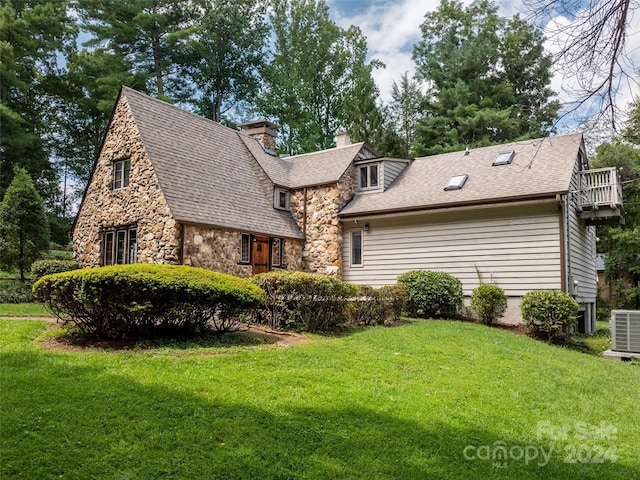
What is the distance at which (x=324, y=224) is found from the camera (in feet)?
55.4

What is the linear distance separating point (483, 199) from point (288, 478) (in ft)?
37.3

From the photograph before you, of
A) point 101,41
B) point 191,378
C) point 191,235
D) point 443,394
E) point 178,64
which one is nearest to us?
point 191,378

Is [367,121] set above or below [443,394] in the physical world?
above

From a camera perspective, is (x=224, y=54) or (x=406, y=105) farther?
(x=224, y=54)

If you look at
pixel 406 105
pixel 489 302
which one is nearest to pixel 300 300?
pixel 489 302

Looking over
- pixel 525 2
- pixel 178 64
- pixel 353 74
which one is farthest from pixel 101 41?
pixel 525 2

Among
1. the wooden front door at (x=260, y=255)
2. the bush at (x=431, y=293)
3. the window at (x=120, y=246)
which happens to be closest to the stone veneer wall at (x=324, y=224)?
the wooden front door at (x=260, y=255)

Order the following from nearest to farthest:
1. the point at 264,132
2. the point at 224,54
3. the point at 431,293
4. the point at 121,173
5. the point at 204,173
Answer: the point at 431,293 < the point at 121,173 < the point at 204,173 < the point at 264,132 < the point at 224,54

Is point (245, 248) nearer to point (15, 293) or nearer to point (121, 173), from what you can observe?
point (121, 173)

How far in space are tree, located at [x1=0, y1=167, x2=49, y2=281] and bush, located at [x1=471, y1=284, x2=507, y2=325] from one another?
14.4 m

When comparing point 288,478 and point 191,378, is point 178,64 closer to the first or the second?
point 191,378

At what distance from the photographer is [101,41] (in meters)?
28.4

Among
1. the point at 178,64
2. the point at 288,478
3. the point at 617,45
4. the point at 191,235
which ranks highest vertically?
the point at 178,64

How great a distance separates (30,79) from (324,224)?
21.7 meters
